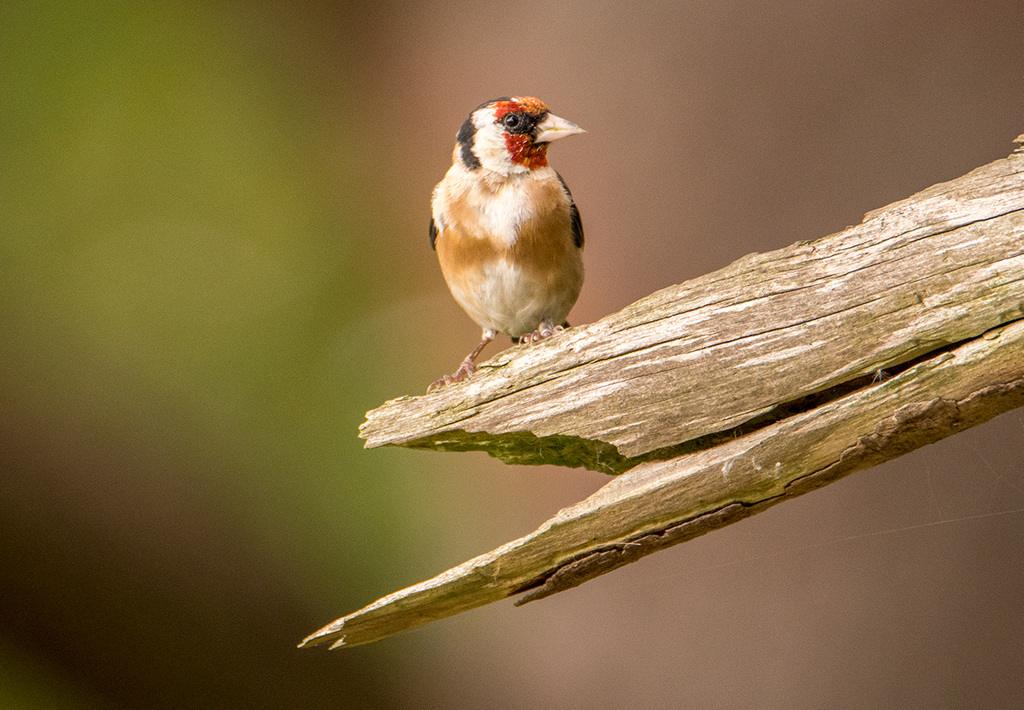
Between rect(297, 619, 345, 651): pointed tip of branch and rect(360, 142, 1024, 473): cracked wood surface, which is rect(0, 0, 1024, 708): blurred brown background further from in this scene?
rect(297, 619, 345, 651): pointed tip of branch

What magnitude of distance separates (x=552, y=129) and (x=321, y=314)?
133cm

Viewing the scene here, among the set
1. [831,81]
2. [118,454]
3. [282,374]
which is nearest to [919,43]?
[831,81]

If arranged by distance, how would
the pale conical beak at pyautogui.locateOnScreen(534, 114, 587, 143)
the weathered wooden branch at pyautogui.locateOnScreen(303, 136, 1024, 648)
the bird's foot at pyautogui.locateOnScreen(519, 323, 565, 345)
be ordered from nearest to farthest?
the weathered wooden branch at pyautogui.locateOnScreen(303, 136, 1024, 648) → the pale conical beak at pyautogui.locateOnScreen(534, 114, 587, 143) → the bird's foot at pyautogui.locateOnScreen(519, 323, 565, 345)

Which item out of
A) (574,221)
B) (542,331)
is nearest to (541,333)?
(542,331)

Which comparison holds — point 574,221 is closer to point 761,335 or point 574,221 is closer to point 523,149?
point 523,149

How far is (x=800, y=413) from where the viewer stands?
4.94ft

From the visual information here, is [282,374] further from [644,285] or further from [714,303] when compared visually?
[714,303]

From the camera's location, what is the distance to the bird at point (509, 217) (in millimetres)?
2068

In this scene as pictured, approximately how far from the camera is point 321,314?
10.0ft

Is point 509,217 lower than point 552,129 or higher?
lower

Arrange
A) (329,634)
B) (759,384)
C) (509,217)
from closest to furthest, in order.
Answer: (759,384)
(329,634)
(509,217)

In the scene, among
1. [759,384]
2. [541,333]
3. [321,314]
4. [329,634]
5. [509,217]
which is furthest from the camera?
[321,314]

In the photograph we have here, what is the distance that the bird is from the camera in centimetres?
207

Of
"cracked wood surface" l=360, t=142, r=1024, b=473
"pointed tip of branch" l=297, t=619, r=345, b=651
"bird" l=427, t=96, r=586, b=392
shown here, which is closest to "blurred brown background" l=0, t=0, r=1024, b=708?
"bird" l=427, t=96, r=586, b=392
